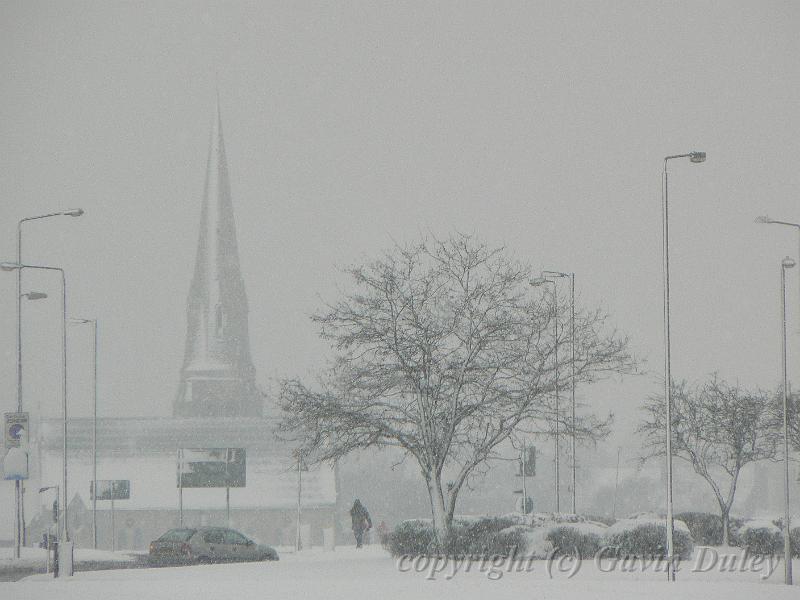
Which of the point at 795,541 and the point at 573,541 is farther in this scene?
the point at 795,541

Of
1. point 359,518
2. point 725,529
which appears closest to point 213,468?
point 359,518

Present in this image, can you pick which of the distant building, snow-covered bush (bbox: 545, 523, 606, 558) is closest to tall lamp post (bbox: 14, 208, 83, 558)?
snow-covered bush (bbox: 545, 523, 606, 558)

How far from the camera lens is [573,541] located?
3525cm

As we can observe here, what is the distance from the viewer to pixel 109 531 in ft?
369

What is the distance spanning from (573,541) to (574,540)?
37mm

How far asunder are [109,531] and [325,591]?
90.7 meters

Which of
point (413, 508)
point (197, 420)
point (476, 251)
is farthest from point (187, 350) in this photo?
point (476, 251)

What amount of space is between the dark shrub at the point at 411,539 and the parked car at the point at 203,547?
176 inches

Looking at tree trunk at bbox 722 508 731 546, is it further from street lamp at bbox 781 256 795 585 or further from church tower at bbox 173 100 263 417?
church tower at bbox 173 100 263 417

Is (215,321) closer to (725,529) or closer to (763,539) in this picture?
(725,529)

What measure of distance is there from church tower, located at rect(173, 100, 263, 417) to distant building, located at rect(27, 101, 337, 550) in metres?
0.11

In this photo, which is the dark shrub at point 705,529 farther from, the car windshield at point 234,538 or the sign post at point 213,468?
the sign post at point 213,468

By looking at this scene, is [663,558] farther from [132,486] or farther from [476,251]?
[132,486]

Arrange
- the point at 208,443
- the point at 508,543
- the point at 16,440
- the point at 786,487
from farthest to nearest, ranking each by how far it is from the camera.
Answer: the point at 208,443 < the point at 16,440 < the point at 508,543 < the point at 786,487
